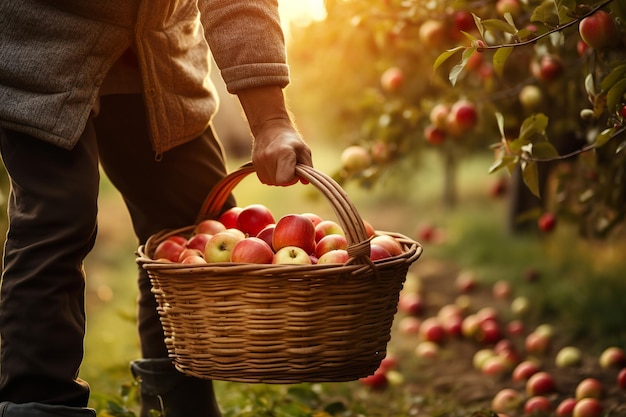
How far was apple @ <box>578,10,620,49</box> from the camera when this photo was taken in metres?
2.04

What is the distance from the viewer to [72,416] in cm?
161

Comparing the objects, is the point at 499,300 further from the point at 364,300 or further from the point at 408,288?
the point at 364,300

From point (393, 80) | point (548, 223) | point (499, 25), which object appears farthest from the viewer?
point (393, 80)

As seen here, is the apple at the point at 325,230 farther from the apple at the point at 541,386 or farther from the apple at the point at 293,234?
the apple at the point at 541,386

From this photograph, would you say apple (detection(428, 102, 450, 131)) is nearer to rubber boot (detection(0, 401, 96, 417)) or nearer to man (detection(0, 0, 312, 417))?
man (detection(0, 0, 312, 417))

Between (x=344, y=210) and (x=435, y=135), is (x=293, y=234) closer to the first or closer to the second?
(x=344, y=210)

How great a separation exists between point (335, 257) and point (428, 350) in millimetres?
2028

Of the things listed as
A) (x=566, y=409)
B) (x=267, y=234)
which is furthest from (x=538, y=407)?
(x=267, y=234)

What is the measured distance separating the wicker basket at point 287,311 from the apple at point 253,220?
0.35 meters

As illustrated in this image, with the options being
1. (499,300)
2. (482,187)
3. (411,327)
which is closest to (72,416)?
(411,327)

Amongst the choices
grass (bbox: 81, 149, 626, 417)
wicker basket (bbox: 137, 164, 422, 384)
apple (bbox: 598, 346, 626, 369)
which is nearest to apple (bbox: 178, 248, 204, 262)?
wicker basket (bbox: 137, 164, 422, 384)

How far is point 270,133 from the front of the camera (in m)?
1.78

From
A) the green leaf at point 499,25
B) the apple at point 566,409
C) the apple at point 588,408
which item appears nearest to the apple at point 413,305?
the apple at point 566,409

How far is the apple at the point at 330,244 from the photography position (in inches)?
73.2
